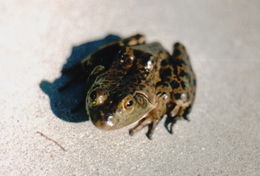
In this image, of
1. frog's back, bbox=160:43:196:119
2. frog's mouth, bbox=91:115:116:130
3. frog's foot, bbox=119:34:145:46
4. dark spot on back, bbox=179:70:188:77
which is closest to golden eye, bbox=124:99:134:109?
frog's mouth, bbox=91:115:116:130

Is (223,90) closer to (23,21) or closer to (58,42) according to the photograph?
(58,42)

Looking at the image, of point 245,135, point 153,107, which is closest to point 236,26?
point 245,135

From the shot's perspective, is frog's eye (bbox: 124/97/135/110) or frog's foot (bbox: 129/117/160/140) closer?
frog's eye (bbox: 124/97/135/110)

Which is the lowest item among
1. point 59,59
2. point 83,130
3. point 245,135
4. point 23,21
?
point 245,135

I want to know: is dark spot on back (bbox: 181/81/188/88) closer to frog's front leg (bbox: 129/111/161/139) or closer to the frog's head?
frog's front leg (bbox: 129/111/161/139)

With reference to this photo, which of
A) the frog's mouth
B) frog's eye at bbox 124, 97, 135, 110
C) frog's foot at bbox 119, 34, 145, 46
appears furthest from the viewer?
frog's foot at bbox 119, 34, 145, 46

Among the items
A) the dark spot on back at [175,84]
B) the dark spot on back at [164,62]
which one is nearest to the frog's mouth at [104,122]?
the dark spot on back at [175,84]

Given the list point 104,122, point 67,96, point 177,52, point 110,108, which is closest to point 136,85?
point 110,108
